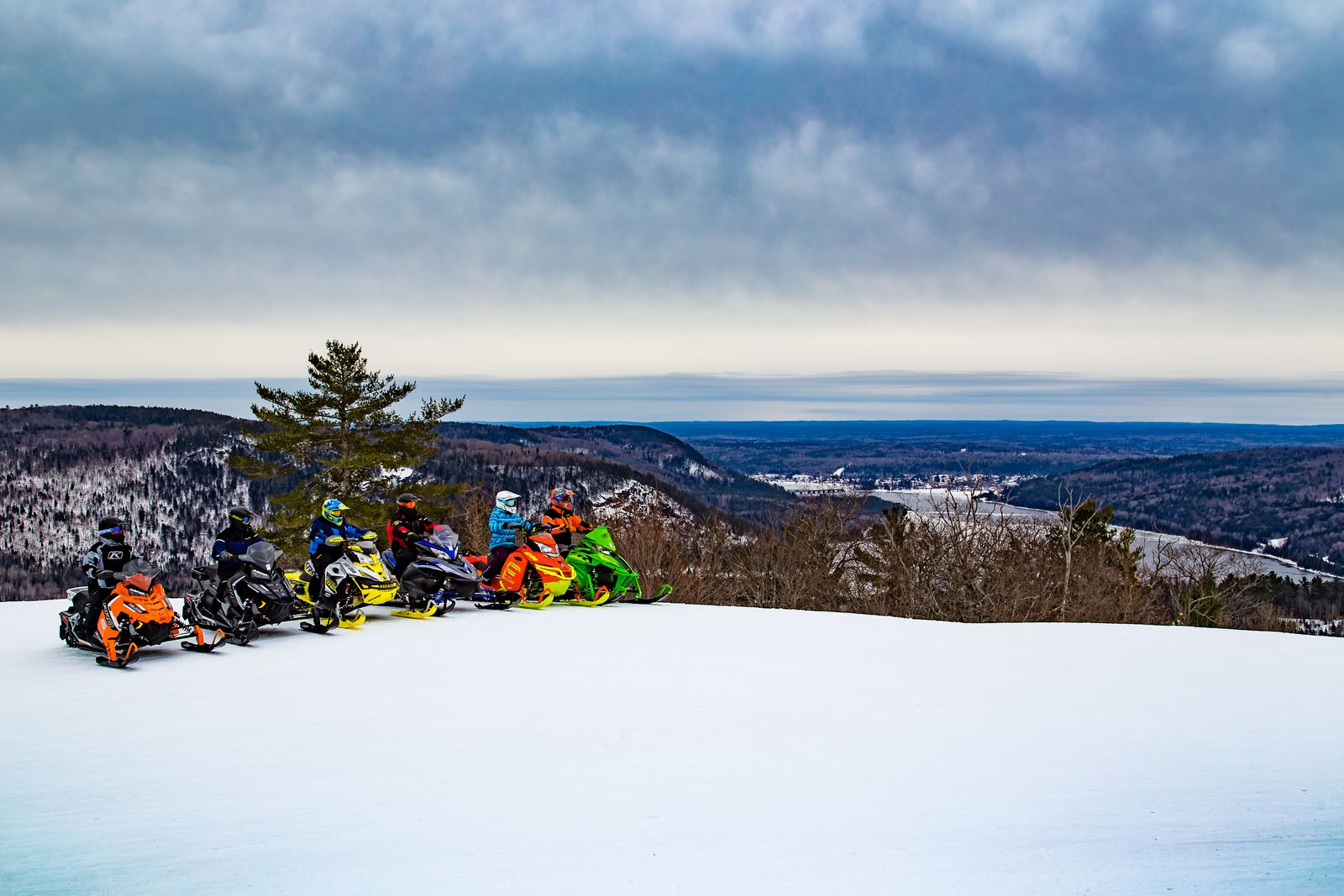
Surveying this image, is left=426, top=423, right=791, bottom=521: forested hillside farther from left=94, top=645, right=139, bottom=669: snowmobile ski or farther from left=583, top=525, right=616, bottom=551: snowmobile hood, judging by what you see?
left=94, top=645, right=139, bottom=669: snowmobile ski

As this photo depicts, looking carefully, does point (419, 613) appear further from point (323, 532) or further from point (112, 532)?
point (112, 532)

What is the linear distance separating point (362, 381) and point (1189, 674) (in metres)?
29.1

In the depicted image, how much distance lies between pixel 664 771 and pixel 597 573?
8.34 meters

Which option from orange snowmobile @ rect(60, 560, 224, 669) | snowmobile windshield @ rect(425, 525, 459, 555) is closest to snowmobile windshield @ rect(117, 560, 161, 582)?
orange snowmobile @ rect(60, 560, 224, 669)

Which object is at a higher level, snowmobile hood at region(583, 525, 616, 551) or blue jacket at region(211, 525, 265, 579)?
blue jacket at region(211, 525, 265, 579)

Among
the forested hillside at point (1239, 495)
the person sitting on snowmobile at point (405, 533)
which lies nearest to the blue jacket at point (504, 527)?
the person sitting on snowmobile at point (405, 533)

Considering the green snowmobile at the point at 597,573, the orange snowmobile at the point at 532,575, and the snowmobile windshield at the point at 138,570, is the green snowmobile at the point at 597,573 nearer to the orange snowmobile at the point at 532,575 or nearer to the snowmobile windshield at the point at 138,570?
the orange snowmobile at the point at 532,575

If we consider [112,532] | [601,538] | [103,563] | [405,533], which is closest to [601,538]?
[601,538]

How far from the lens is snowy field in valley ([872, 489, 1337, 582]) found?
30375 millimetres

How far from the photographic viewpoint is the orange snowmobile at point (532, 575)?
1378 cm

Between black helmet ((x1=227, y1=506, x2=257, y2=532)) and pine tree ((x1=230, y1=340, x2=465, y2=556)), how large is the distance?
2091 centimetres

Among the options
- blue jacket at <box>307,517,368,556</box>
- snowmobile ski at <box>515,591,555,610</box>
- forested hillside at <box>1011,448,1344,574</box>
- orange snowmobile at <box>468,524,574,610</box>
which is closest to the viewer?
blue jacket at <box>307,517,368,556</box>

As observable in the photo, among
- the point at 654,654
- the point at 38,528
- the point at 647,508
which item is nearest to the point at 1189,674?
the point at 654,654

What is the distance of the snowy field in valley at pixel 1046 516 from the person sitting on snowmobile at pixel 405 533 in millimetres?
18869
